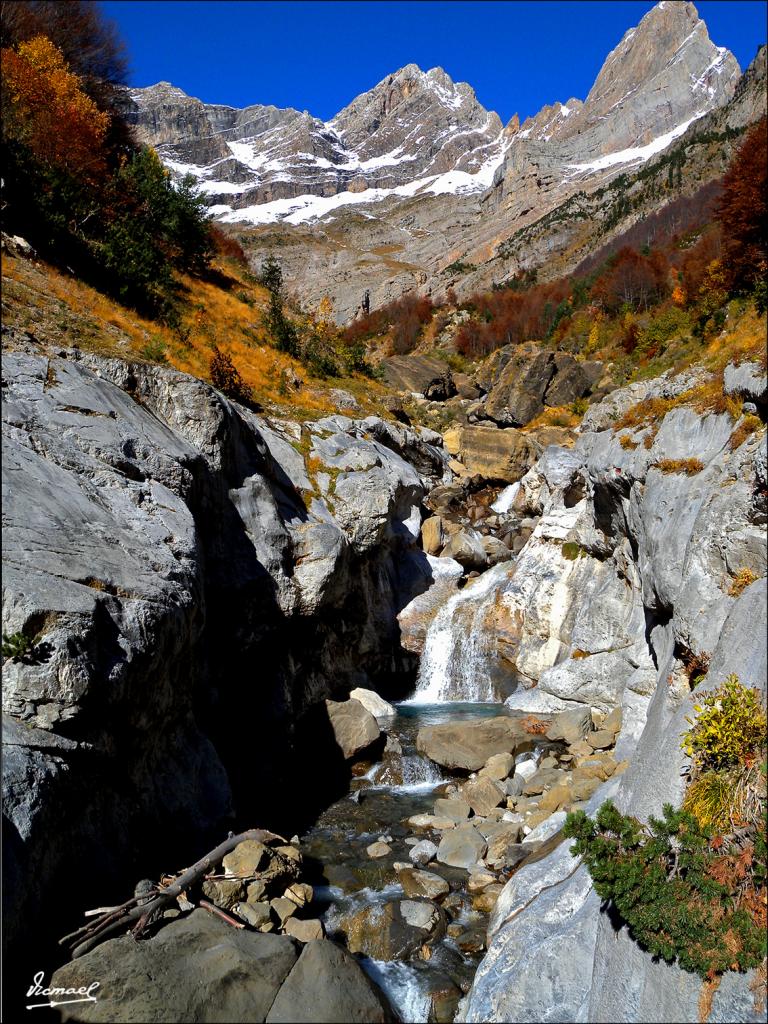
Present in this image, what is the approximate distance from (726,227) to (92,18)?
1515 inches

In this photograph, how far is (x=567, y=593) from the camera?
2436 cm

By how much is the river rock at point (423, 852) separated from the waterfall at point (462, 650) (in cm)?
1098

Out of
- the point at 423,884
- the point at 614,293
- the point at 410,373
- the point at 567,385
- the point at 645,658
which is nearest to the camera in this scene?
the point at 423,884

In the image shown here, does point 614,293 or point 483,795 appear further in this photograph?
point 614,293

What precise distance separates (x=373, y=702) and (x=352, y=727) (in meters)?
3.57

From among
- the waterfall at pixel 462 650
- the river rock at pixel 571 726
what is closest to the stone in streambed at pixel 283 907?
the river rock at pixel 571 726

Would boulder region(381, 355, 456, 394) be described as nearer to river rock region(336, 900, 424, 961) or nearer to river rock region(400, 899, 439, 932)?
river rock region(400, 899, 439, 932)

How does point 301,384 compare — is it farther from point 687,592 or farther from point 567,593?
point 687,592

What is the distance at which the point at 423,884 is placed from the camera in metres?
12.0

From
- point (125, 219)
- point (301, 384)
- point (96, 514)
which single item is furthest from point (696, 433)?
point (125, 219)

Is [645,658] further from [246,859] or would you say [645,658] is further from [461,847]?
[246,859]

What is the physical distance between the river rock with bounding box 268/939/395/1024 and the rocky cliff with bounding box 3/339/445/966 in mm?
3545

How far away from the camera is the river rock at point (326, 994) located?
770cm

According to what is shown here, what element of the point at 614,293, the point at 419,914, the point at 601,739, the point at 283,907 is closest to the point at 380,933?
the point at 419,914
